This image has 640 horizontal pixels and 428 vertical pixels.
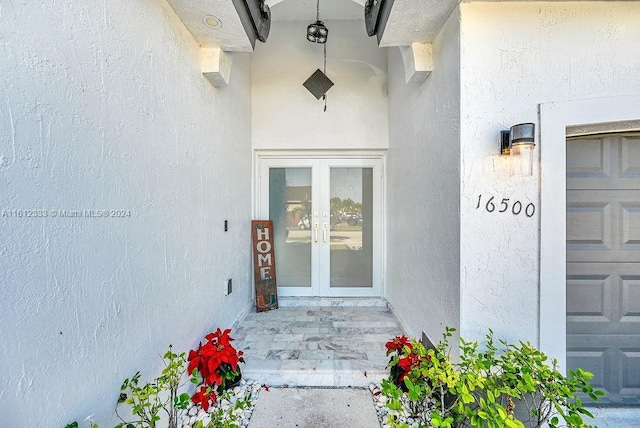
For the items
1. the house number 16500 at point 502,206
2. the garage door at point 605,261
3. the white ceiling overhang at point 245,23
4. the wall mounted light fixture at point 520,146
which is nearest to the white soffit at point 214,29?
the white ceiling overhang at point 245,23

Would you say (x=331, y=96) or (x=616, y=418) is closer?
(x=616, y=418)

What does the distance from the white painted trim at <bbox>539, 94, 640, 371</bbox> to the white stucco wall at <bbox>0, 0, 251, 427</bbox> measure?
7.56ft

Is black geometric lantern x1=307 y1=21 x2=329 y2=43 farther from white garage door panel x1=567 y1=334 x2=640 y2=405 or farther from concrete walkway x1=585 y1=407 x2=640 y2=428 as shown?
concrete walkway x1=585 y1=407 x2=640 y2=428

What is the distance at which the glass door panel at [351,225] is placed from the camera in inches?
149

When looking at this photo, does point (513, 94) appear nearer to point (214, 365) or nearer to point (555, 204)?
point (555, 204)

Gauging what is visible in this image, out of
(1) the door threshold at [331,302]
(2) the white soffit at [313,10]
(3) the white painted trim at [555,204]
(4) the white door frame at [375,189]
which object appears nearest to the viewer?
(3) the white painted trim at [555,204]

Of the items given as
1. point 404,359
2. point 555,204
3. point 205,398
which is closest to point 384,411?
point 404,359

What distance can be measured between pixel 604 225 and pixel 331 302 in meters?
2.76

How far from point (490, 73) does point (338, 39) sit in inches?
99.5

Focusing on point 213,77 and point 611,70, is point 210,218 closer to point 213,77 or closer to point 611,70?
point 213,77

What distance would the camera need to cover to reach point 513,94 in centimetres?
167

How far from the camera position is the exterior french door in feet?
12.4

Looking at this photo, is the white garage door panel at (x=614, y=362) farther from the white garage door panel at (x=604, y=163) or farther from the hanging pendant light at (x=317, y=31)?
the hanging pendant light at (x=317, y=31)

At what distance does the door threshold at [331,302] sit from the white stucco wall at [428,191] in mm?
335
